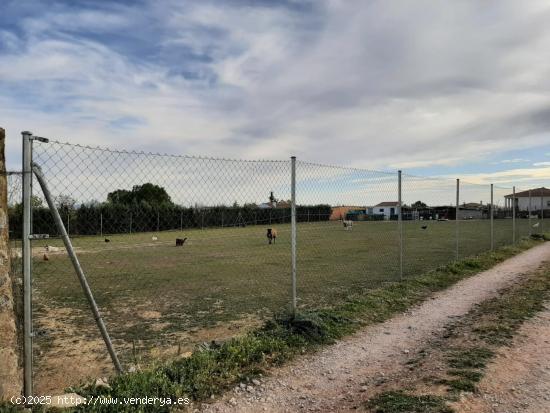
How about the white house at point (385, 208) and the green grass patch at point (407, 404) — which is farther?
the white house at point (385, 208)

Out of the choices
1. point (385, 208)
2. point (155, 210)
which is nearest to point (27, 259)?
point (155, 210)

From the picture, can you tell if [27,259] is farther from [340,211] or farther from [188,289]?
[340,211]

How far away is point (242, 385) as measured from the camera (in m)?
4.00

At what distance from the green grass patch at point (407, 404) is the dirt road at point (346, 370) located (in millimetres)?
164

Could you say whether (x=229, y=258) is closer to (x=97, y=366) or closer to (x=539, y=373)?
(x=97, y=366)

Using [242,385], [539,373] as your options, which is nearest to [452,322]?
[539,373]

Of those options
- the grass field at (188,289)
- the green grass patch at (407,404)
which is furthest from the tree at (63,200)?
the green grass patch at (407,404)

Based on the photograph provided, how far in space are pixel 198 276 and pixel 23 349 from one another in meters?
8.37

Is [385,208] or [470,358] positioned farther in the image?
[385,208]

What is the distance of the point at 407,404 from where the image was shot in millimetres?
3479

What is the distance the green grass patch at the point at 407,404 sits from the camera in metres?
3.38

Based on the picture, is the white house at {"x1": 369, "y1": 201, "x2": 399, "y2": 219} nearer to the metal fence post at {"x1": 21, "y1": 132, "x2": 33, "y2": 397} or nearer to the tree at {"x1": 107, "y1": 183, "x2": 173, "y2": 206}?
the tree at {"x1": 107, "y1": 183, "x2": 173, "y2": 206}

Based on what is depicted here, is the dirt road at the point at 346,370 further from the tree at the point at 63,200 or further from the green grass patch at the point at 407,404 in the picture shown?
the tree at the point at 63,200

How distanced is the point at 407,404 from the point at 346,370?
3.22ft
